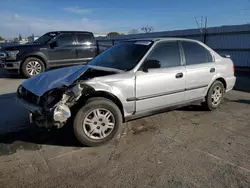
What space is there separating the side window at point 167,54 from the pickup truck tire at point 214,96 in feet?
3.84

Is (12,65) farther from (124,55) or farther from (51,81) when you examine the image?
(124,55)

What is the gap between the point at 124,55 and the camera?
426 cm

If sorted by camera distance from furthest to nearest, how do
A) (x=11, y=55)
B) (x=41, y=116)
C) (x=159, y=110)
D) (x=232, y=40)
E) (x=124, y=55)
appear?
1. (x=232, y=40)
2. (x=11, y=55)
3. (x=124, y=55)
4. (x=159, y=110)
5. (x=41, y=116)

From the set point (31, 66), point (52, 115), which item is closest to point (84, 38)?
point (31, 66)


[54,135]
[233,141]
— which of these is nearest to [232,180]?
[233,141]

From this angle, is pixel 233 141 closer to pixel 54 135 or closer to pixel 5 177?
pixel 54 135

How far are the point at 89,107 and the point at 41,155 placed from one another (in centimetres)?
97

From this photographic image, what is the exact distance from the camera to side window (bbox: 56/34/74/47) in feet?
32.1

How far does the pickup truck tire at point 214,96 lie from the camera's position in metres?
4.95

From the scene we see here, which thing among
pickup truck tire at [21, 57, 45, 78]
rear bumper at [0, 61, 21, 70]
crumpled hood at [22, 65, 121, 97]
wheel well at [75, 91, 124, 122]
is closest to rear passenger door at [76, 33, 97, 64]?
pickup truck tire at [21, 57, 45, 78]

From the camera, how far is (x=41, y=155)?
126 inches

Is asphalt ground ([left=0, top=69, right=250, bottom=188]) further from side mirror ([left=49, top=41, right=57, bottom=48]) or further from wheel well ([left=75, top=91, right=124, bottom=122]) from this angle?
side mirror ([left=49, top=41, right=57, bottom=48])

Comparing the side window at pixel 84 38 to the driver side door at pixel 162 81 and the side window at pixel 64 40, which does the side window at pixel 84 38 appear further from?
the driver side door at pixel 162 81

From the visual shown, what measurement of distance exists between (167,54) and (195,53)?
2.70 ft
